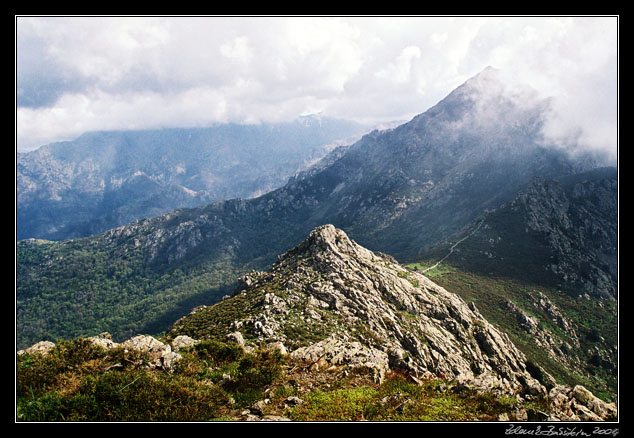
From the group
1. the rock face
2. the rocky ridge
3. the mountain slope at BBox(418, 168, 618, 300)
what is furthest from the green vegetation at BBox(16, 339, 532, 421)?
the mountain slope at BBox(418, 168, 618, 300)

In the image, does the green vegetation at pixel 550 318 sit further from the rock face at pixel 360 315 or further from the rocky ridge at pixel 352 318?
the rocky ridge at pixel 352 318

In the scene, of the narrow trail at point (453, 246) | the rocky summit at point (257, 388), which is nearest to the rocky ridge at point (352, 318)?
the rocky summit at point (257, 388)

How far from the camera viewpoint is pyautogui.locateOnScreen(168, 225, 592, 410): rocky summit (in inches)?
1551

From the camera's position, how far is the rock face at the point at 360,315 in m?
40.4

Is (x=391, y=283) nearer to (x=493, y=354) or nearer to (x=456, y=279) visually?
(x=493, y=354)

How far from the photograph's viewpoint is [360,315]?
162ft

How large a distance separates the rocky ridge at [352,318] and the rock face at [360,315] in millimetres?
169

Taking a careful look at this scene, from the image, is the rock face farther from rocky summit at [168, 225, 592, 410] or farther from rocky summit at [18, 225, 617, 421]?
rocky summit at [18, 225, 617, 421]

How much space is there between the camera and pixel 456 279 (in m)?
130

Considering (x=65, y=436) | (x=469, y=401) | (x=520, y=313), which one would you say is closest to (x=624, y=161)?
(x=469, y=401)

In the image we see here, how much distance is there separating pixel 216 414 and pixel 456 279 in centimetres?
13479

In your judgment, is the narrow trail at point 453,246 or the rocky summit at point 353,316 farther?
the narrow trail at point 453,246

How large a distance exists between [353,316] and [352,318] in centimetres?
104

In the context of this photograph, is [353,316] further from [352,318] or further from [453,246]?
[453,246]
